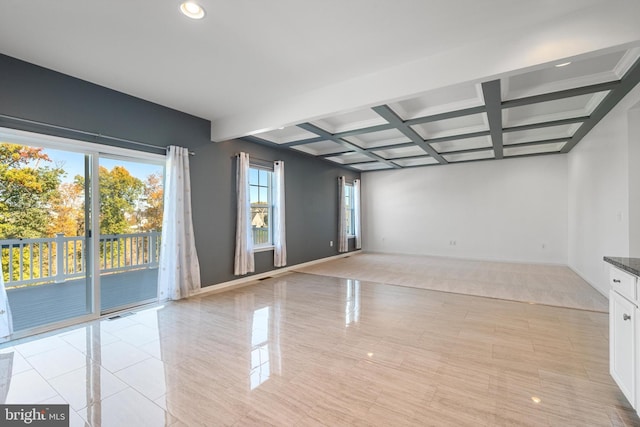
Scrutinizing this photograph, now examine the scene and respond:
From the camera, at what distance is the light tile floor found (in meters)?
3.96

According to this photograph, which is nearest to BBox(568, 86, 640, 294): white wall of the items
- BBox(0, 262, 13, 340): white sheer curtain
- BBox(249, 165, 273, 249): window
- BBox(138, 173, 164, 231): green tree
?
BBox(249, 165, 273, 249): window

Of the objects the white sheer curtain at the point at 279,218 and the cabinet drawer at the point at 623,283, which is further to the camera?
the white sheer curtain at the point at 279,218

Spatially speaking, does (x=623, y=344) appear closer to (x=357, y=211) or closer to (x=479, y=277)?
(x=479, y=277)

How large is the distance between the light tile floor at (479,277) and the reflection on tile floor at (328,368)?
0.65 meters

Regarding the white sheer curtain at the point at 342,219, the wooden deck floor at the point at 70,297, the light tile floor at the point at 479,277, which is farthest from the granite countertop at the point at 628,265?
the white sheer curtain at the point at 342,219

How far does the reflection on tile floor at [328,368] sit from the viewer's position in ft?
5.49

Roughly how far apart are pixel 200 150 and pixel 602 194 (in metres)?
6.05

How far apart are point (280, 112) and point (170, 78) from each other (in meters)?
1.28

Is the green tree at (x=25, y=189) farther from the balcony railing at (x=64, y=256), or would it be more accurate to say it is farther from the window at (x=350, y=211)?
the window at (x=350, y=211)

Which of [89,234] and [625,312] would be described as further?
[89,234]

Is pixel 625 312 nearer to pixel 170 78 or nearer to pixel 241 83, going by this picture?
pixel 241 83

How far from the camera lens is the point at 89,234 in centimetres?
323

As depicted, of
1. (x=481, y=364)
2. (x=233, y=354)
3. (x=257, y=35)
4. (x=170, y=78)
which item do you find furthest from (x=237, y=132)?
(x=481, y=364)

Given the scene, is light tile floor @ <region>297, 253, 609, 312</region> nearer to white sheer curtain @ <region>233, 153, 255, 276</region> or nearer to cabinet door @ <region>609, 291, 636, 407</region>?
white sheer curtain @ <region>233, 153, 255, 276</region>
